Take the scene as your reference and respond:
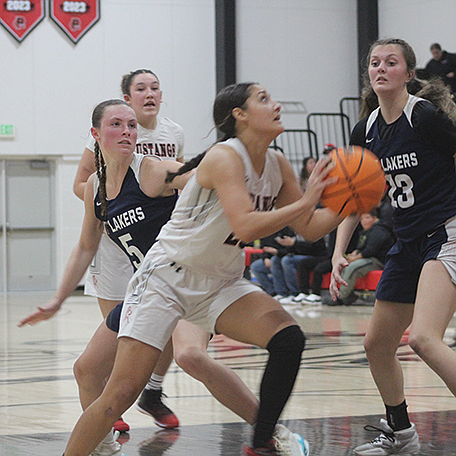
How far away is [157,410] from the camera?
3.87 meters

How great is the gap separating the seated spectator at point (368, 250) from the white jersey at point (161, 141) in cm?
610

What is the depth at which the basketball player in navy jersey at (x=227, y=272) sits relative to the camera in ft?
8.79

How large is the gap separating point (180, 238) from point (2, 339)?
5.44 m

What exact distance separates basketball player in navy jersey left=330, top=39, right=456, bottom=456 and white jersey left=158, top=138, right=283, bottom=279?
2.00ft

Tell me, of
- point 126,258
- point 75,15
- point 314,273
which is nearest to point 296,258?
point 314,273

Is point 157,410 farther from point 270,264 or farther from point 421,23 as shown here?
point 421,23

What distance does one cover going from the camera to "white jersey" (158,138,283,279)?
9.14 feet

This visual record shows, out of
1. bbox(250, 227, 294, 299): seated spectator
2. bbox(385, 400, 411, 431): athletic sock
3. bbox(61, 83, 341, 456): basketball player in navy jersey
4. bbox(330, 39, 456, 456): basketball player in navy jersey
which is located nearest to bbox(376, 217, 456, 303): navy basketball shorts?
bbox(330, 39, 456, 456): basketball player in navy jersey

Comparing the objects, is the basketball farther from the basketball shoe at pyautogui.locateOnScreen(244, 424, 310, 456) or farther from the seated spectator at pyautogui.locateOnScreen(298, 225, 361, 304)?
the seated spectator at pyautogui.locateOnScreen(298, 225, 361, 304)

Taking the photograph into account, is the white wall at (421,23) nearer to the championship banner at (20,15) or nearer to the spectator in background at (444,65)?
the spectator in background at (444,65)

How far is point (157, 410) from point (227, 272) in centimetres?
131

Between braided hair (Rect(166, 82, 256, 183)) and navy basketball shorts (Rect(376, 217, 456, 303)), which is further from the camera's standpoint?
navy basketball shorts (Rect(376, 217, 456, 303))

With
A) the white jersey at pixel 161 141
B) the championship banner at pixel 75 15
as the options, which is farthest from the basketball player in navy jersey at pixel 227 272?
the championship banner at pixel 75 15

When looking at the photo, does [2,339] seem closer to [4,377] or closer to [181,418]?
[4,377]
